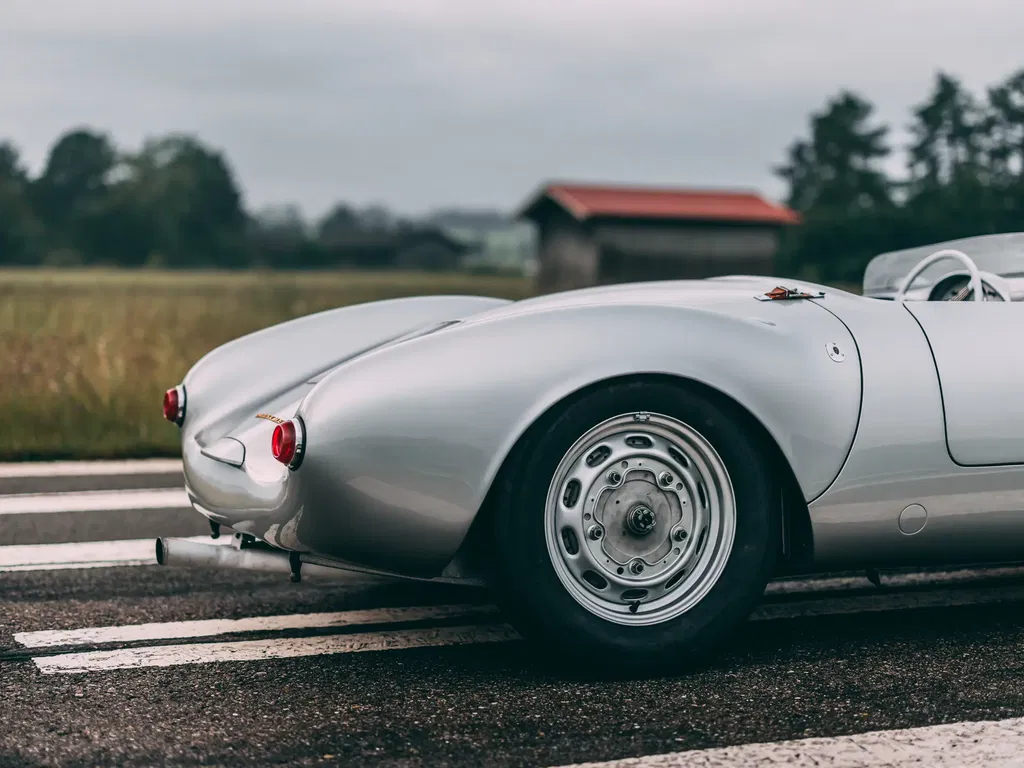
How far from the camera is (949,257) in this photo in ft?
13.4

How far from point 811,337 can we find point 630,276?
39.6 m

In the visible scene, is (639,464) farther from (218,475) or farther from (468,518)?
(218,475)

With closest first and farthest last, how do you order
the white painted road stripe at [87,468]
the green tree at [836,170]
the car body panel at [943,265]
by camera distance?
the car body panel at [943,265]
the white painted road stripe at [87,468]
the green tree at [836,170]

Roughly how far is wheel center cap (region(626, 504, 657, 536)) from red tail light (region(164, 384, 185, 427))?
1733mm

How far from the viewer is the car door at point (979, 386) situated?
322 cm

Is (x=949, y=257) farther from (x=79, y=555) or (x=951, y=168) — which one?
(x=951, y=168)

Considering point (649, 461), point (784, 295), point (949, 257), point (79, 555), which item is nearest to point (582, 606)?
point (649, 461)

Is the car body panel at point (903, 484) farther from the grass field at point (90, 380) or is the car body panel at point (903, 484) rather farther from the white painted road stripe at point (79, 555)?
the grass field at point (90, 380)

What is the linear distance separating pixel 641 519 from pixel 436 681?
67cm

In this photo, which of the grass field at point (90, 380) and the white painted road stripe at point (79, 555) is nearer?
the white painted road stripe at point (79, 555)

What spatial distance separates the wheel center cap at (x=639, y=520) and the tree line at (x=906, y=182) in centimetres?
181

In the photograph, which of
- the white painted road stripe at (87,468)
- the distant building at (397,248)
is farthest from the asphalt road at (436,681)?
the distant building at (397,248)

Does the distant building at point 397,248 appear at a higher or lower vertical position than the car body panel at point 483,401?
higher

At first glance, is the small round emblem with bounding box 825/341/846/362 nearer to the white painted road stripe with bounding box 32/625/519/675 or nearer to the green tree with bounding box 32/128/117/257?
the white painted road stripe with bounding box 32/625/519/675
